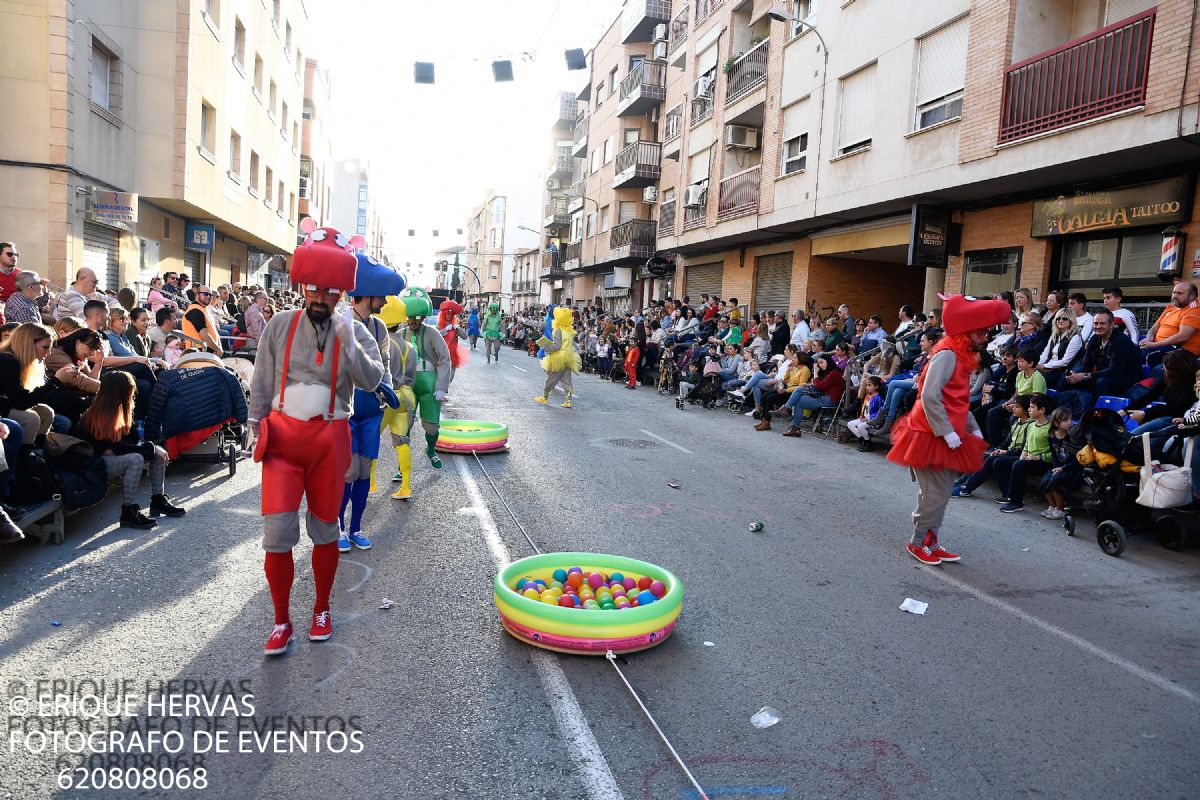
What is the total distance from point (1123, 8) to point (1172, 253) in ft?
14.4

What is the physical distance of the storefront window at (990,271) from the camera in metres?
15.1

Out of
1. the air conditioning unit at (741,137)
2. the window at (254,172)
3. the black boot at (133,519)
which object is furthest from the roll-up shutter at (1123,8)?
the window at (254,172)

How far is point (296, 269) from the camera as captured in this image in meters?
4.29

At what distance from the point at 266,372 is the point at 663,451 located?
295 inches

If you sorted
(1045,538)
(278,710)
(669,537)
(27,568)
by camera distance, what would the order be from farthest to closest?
(1045,538) → (669,537) → (27,568) → (278,710)

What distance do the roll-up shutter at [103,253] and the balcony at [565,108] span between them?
4839 centimetres

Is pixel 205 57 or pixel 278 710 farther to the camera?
pixel 205 57

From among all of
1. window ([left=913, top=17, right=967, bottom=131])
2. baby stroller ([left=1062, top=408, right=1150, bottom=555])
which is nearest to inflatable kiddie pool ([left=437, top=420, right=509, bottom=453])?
baby stroller ([left=1062, top=408, right=1150, bottom=555])

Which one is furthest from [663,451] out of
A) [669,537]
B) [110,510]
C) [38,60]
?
[38,60]

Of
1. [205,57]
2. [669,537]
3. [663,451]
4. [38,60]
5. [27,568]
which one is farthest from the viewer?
[205,57]

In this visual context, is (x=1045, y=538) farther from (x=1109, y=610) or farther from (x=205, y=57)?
(x=205, y=57)

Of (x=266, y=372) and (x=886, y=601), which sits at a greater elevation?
(x=266, y=372)

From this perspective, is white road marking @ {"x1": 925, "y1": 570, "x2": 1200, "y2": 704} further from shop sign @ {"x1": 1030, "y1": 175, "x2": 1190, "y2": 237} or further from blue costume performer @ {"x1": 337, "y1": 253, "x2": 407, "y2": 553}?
shop sign @ {"x1": 1030, "y1": 175, "x2": 1190, "y2": 237}

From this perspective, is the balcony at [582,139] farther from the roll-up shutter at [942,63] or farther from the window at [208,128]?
the roll-up shutter at [942,63]
